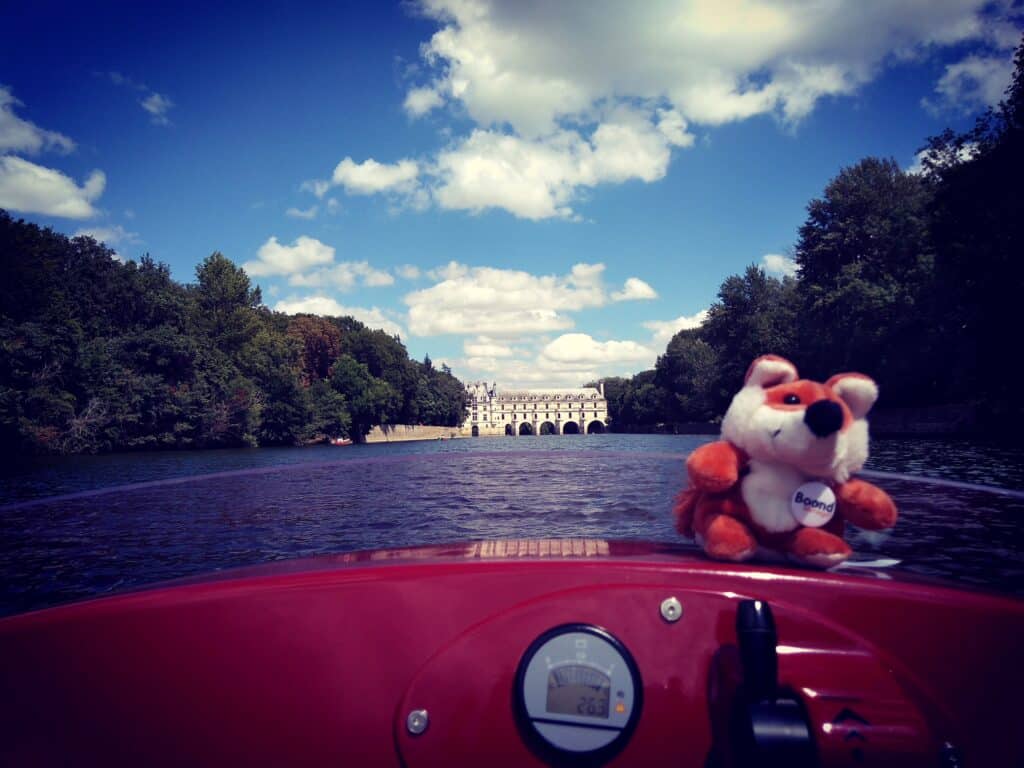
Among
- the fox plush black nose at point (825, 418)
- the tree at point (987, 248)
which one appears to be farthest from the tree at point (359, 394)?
the fox plush black nose at point (825, 418)

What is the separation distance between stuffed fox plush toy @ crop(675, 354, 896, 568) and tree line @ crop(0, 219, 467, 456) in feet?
112

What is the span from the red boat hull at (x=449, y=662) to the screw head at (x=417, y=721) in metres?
0.01

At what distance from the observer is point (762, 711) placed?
1131 mm

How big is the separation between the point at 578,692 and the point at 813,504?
2.29 feet

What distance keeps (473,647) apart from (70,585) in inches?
114

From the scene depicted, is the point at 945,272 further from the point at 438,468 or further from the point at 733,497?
the point at 733,497

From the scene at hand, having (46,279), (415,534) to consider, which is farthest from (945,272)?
(46,279)

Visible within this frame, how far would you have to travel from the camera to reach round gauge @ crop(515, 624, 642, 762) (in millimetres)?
1212

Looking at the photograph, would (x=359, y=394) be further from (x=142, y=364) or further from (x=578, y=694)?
(x=578, y=694)

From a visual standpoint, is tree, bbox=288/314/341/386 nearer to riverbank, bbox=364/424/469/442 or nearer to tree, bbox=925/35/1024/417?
riverbank, bbox=364/424/469/442

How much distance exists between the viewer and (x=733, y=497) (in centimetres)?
158

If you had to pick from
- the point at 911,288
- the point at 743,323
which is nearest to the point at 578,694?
the point at 911,288

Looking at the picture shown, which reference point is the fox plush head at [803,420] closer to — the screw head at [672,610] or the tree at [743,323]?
the screw head at [672,610]

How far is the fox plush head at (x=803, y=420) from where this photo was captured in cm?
138
